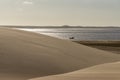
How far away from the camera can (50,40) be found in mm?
14141

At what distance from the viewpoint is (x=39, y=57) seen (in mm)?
10484

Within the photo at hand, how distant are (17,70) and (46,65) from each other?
110 cm

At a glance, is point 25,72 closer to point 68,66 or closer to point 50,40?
point 68,66

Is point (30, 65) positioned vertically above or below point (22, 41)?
below

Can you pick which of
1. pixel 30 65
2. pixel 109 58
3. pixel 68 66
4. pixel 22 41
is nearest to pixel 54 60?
pixel 68 66

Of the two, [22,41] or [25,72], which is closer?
[25,72]

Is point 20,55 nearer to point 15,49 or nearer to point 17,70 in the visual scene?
point 15,49

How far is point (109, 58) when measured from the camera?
44.2 ft

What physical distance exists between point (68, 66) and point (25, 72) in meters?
1.73

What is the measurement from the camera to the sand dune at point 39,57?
9.08 meters

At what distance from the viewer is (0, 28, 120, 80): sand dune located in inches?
357

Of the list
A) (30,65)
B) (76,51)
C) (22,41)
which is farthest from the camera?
(76,51)

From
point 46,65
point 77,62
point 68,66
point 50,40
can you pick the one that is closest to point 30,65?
point 46,65

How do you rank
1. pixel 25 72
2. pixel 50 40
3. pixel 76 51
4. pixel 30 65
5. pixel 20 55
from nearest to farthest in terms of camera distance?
pixel 25 72 < pixel 30 65 < pixel 20 55 < pixel 76 51 < pixel 50 40
